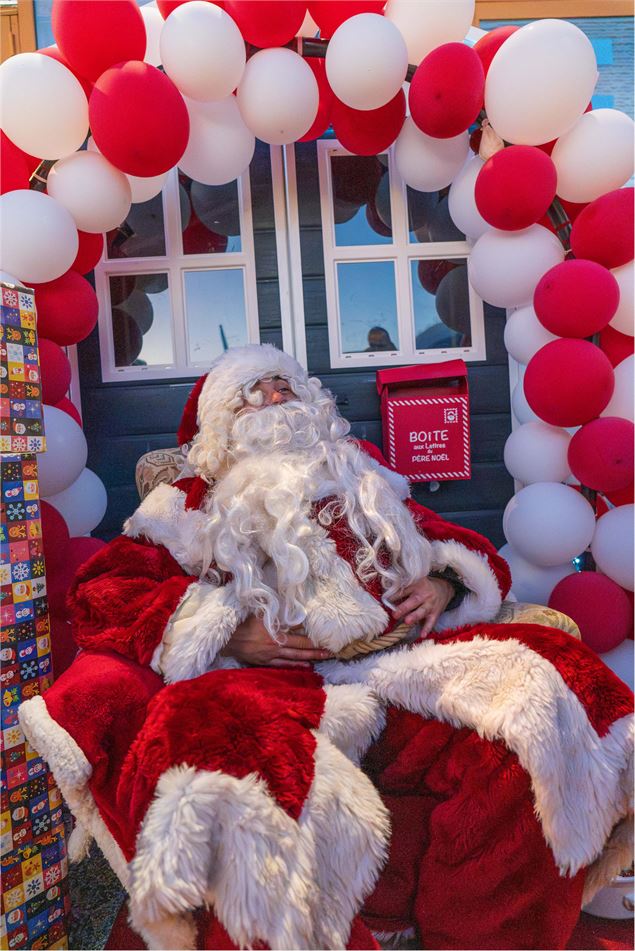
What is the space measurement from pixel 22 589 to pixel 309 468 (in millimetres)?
811

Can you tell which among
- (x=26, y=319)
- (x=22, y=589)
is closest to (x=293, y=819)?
(x=22, y=589)

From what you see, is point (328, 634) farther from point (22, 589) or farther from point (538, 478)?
point (538, 478)

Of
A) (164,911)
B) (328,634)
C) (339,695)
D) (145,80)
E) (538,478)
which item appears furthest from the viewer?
(538,478)

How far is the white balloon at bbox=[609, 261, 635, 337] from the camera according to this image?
2227mm

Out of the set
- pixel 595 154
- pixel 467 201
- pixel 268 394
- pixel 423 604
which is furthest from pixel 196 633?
pixel 595 154

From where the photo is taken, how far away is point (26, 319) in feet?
5.73

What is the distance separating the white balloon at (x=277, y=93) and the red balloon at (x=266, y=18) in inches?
1.5

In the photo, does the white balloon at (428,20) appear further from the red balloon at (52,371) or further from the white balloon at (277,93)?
the red balloon at (52,371)

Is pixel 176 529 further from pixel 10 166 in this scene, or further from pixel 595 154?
pixel 595 154

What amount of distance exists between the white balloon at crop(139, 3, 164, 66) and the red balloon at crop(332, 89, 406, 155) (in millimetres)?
603

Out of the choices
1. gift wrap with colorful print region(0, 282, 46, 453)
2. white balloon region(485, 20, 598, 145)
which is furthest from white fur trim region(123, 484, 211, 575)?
white balloon region(485, 20, 598, 145)

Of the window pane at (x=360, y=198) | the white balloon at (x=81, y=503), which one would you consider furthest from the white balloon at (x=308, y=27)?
the white balloon at (x=81, y=503)

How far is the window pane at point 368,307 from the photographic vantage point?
9.39ft

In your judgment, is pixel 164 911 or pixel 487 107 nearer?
pixel 164 911
